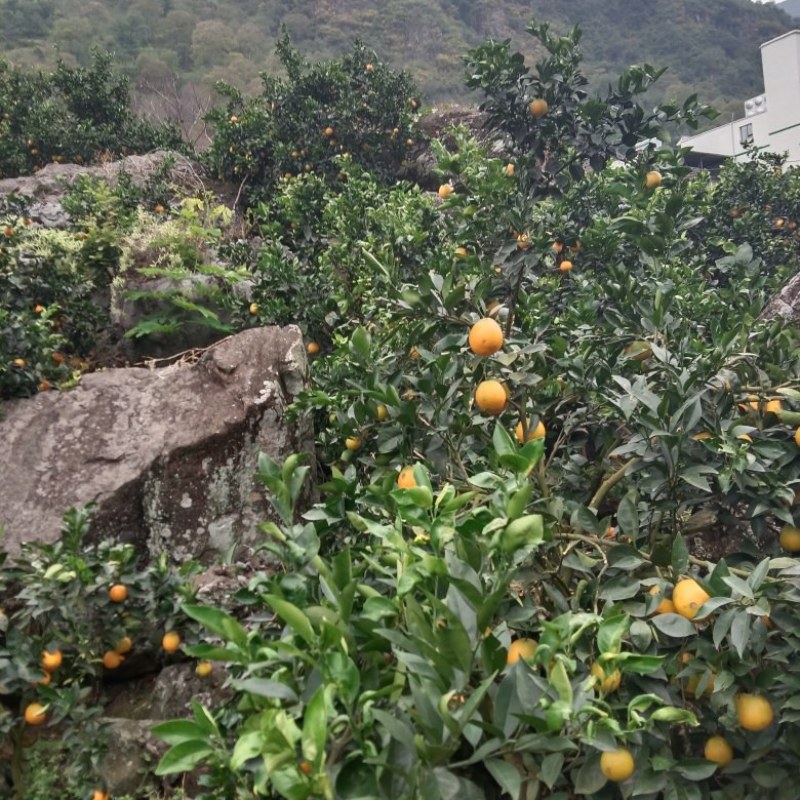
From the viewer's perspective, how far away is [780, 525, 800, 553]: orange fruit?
174cm

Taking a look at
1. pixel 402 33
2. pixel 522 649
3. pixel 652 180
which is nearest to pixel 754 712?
pixel 522 649

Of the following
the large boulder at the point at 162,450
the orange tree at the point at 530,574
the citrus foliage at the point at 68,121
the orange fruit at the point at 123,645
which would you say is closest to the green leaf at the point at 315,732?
the orange tree at the point at 530,574

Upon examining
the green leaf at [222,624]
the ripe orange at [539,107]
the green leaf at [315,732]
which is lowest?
the green leaf at [222,624]

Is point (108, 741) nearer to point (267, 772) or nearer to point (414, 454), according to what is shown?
point (414, 454)

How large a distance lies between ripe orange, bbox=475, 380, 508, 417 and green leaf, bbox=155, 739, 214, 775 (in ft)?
3.89

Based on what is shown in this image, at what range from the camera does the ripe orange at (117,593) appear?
2705 mm

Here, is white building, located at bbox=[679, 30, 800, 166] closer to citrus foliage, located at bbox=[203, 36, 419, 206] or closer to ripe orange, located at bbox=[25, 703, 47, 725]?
citrus foliage, located at bbox=[203, 36, 419, 206]

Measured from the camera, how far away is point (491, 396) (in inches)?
76.9

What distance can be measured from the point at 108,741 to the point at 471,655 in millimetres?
2304

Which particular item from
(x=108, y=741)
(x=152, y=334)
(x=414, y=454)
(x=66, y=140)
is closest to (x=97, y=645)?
(x=108, y=741)

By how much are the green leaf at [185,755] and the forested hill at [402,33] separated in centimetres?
1805

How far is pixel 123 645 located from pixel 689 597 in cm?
229

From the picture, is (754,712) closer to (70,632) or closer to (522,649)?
(522,649)

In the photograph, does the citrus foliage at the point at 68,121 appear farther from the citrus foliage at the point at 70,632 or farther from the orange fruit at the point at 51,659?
the orange fruit at the point at 51,659
